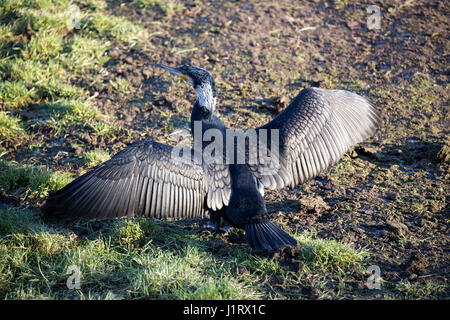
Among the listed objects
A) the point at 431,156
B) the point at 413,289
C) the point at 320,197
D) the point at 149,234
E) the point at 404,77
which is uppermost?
the point at 404,77

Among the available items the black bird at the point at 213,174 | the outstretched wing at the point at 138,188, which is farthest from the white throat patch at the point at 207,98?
the outstretched wing at the point at 138,188

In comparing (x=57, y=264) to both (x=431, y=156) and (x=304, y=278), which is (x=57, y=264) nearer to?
(x=304, y=278)

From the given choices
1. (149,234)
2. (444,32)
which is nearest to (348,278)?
(149,234)

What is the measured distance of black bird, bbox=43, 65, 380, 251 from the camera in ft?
12.3

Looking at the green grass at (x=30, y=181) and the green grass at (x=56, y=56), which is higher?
the green grass at (x=56, y=56)

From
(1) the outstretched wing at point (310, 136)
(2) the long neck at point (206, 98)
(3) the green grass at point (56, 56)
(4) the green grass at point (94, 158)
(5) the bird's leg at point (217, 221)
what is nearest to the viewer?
(5) the bird's leg at point (217, 221)

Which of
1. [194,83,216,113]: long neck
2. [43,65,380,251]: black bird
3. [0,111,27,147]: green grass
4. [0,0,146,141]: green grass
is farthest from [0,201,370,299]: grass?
[0,0,146,141]: green grass

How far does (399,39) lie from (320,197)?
3858 mm

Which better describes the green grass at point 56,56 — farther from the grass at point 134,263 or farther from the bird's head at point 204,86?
the grass at point 134,263

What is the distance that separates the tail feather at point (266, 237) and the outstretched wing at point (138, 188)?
520 mm

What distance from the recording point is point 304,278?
364cm

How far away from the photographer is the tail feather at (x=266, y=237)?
363cm

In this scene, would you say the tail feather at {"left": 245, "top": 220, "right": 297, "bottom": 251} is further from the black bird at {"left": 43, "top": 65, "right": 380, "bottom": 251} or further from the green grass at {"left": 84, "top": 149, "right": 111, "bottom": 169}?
the green grass at {"left": 84, "top": 149, "right": 111, "bottom": 169}

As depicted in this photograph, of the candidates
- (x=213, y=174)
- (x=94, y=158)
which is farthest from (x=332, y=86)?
(x=94, y=158)
